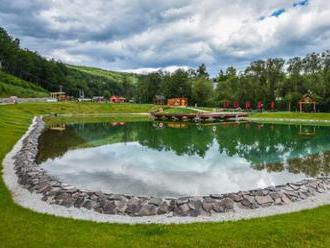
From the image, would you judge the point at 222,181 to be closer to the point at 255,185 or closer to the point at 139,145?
the point at 255,185

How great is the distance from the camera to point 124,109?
78.2 m

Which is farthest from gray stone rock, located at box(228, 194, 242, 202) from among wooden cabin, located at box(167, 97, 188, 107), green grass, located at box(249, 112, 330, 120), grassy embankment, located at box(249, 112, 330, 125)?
wooden cabin, located at box(167, 97, 188, 107)

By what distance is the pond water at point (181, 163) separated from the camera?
1552 cm

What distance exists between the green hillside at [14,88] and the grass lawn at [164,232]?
273 ft

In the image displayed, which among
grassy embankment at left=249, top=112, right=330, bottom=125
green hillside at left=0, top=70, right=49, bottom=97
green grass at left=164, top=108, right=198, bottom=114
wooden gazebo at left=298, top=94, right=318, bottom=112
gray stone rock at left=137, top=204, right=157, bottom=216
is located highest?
green hillside at left=0, top=70, right=49, bottom=97

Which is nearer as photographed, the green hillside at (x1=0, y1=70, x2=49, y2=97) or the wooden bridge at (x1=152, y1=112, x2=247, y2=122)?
the wooden bridge at (x1=152, y1=112, x2=247, y2=122)

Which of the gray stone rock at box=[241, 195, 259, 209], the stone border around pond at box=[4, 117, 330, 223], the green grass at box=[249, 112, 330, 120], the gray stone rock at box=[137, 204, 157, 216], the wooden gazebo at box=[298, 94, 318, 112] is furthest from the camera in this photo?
the wooden gazebo at box=[298, 94, 318, 112]

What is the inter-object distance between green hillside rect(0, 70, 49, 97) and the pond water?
63170 mm

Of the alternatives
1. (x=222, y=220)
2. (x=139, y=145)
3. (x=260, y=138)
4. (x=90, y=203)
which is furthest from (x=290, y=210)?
(x=260, y=138)

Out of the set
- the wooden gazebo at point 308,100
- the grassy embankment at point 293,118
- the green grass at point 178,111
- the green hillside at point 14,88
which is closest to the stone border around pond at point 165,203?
the grassy embankment at point 293,118

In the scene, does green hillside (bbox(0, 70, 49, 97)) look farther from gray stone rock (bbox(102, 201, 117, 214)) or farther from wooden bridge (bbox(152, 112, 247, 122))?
gray stone rock (bbox(102, 201, 117, 214))

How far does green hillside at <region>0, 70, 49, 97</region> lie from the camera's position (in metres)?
86.5

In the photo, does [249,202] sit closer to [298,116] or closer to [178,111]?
[298,116]

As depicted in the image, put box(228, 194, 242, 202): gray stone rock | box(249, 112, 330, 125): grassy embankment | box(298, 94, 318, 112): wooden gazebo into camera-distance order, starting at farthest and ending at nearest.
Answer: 1. box(298, 94, 318, 112): wooden gazebo
2. box(249, 112, 330, 125): grassy embankment
3. box(228, 194, 242, 202): gray stone rock
